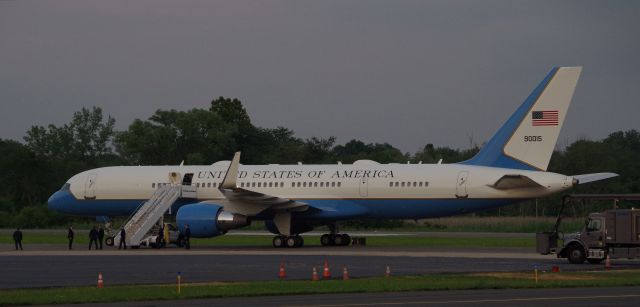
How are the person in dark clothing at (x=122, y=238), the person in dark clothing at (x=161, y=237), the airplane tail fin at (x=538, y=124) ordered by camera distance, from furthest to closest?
the person in dark clothing at (x=161, y=237) → the person in dark clothing at (x=122, y=238) → the airplane tail fin at (x=538, y=124)

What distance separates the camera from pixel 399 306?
819 inches

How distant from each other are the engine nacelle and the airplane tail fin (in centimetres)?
1112

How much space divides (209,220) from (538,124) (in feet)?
46.8

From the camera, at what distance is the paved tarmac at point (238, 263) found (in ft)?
97.8

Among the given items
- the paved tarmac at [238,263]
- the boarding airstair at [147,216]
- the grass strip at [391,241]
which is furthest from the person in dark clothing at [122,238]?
the grass strip at [391,241]

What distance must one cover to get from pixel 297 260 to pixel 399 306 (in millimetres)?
16837

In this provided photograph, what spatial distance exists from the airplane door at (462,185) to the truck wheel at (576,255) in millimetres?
10830

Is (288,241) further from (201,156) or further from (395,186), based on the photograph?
(201,156)

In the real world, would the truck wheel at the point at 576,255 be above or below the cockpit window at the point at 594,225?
below

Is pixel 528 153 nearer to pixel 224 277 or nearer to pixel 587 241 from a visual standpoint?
pixel 587 241

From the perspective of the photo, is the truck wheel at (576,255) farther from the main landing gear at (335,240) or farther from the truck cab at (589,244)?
the main landing gear at (335,240)

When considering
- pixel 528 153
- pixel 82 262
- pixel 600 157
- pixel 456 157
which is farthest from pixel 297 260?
pixel 456 157

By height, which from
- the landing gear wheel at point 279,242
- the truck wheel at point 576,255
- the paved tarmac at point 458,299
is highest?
the landing gear wheel at point 279,242

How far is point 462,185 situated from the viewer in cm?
4581
